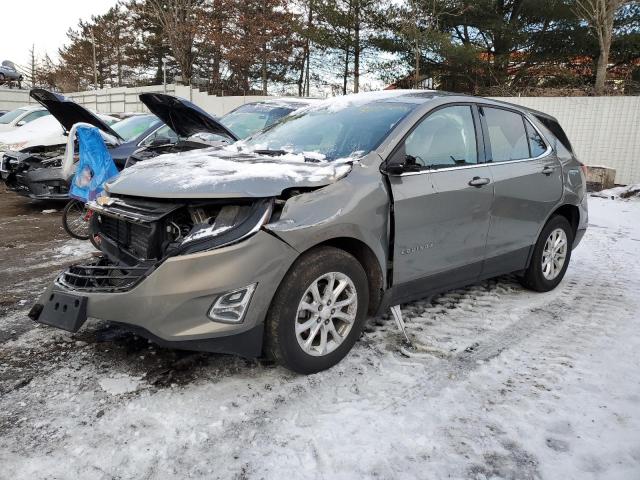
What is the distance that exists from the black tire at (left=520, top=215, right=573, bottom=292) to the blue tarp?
4.88 metres

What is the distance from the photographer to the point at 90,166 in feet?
20.9

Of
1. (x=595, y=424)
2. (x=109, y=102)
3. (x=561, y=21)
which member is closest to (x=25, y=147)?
(x=595, y=424)

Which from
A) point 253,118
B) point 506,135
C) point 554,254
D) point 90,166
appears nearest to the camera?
point 506,135

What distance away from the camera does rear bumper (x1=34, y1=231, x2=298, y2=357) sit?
2.67 metres

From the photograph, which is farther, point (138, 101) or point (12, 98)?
point (138, 101)

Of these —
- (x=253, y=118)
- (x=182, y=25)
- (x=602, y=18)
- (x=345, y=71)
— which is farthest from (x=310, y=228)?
(x=182, y=25)

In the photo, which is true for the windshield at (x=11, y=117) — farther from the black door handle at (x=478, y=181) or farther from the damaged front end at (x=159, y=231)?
the black door handle at (x=478, y=181)

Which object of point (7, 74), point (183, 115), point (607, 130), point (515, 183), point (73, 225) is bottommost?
point (73, 225)

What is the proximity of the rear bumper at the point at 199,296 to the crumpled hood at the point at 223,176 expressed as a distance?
31 centimetres

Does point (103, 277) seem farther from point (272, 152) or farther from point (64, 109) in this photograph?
point (64, 109)

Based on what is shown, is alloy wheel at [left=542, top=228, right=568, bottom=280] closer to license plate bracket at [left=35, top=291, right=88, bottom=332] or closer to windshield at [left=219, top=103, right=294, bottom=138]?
license plate bracket at [left=35, top=291, right=88, bottom=332]

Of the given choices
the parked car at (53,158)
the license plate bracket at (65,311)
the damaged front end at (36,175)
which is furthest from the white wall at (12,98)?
the license plate bracket at (65,311)

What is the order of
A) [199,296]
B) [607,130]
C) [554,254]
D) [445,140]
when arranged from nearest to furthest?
[199,296] < [445,140] < [554,254] < [607,130]

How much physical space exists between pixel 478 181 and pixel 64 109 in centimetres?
595
